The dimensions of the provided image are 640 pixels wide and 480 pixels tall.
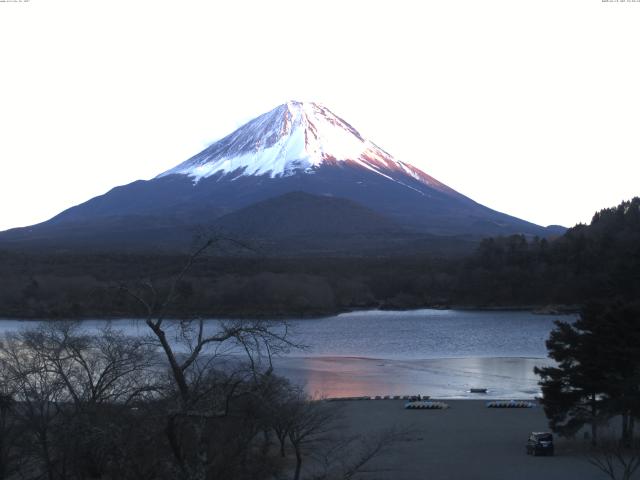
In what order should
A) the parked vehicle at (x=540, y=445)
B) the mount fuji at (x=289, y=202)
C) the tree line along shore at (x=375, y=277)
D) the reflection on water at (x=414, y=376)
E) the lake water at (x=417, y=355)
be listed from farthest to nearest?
the mount fuji at (x=289, y=202) → the tree line along shore at (x=375, y=277) → the lake water at (x=417, y=355) → the reflection on water at (x=414, y=376) → the parked vehicle at (x=540, y=445)

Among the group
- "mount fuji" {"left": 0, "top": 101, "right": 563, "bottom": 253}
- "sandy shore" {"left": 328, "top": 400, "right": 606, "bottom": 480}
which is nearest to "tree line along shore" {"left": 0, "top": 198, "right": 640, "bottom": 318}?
"mount fuji" {"left": 0, "top": 101, "right": 563, "bottom": 253}

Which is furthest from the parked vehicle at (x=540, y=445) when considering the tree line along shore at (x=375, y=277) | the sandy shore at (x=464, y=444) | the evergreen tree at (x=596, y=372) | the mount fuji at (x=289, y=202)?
the mount fuji at (x=289, y=202)

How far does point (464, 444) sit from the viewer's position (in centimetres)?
1452

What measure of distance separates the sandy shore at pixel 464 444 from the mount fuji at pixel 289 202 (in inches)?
2216

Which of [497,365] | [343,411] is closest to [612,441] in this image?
[343,411]

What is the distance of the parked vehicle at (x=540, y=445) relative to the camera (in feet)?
43.4

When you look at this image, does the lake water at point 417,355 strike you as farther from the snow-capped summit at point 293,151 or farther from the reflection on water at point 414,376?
the snow-capped summit at point 293,151

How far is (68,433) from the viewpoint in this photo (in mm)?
5574

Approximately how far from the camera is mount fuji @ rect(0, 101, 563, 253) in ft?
269

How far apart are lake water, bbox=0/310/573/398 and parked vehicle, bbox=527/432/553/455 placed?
12.8 ft

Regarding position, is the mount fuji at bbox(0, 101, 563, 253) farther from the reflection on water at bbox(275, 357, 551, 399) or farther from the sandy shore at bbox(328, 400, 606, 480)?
the sandy shore at bbox(328, 400, 606, 480)

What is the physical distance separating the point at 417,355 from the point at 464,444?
586 inches

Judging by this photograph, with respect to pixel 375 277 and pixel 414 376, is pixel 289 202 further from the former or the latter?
pixel 414 376

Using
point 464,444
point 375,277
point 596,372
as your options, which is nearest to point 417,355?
point 464,444
